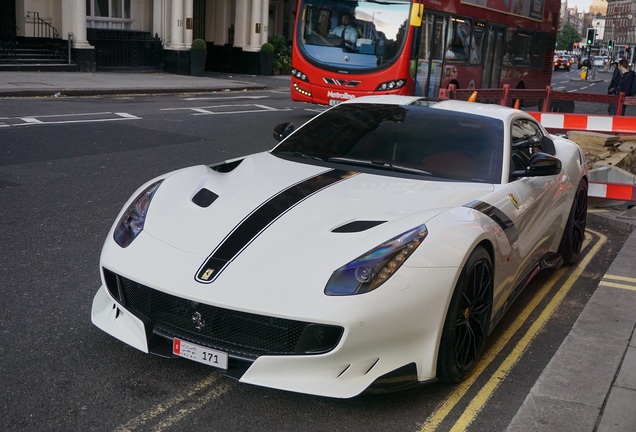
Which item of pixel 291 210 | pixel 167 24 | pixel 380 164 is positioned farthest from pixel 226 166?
pixel 167 24

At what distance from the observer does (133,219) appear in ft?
14.8

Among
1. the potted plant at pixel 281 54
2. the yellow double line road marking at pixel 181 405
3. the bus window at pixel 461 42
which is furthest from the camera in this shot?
the potted plant at pixel 281 54

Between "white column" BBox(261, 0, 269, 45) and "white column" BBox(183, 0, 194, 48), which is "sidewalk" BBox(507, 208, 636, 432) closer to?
"white column" BBox(183, 0, 194, 48)

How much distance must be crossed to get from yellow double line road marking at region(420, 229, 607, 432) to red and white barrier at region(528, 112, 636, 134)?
153 inches

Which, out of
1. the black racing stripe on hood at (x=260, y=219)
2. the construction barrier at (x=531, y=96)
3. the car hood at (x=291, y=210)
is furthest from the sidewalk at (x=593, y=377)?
the construction barrier at (x=531, y=96)

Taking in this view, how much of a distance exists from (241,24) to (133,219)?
30919 mm

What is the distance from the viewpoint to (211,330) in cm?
379

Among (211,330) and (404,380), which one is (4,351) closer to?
(211,330)

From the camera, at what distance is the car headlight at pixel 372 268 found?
12.2 ft

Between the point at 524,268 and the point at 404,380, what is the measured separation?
69.1 inches

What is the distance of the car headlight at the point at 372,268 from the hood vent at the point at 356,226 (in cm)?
21

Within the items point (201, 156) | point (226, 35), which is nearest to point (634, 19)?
point (226, 35)

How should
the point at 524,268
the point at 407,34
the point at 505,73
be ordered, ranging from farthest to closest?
1. the point at 505,73
2. the point at 407,34
3. the point at 524,268

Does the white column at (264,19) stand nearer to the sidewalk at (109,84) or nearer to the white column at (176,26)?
the sidewalk at (109,84)
